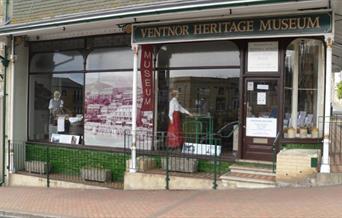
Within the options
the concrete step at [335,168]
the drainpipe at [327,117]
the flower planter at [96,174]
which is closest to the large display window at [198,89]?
the flower planter at [96,174]

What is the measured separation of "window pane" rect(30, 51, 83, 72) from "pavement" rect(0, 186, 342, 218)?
4.78 metres

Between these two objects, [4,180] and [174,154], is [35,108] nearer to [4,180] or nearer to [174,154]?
[4,180]

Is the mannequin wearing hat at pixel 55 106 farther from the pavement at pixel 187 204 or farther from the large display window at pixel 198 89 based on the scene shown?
the pavement at pixel 187 204

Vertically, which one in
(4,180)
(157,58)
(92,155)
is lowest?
(4,180)

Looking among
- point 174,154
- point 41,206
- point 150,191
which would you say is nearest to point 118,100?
point 174,154

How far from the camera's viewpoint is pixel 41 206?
10242 mm

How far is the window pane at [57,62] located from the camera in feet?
48.9

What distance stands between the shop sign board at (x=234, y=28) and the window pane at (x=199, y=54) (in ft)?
2.75

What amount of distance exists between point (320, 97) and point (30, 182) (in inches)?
351

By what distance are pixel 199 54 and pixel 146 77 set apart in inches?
61.4

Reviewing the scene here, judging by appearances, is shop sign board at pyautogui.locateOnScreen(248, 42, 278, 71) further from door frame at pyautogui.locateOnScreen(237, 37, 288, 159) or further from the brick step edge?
the brick step edge

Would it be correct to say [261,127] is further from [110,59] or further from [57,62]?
[57,62]

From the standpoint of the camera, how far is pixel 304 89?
1182 centimetres

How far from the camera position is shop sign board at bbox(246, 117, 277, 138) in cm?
1157
